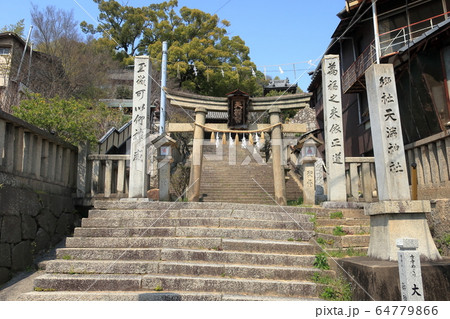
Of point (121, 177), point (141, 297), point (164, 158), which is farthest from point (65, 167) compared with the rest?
point (141, 297)

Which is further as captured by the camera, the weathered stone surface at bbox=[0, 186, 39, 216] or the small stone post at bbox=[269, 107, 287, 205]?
the small stone post at bbox=[269, 107, 287, 205]

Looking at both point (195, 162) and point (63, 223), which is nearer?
point (63, 223)

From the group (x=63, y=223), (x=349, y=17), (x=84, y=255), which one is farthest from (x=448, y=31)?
(x=63, y=223)

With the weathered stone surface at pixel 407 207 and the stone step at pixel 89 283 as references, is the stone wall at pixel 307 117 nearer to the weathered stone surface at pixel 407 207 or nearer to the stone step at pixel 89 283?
the weathered stone surface at pixel 407 207

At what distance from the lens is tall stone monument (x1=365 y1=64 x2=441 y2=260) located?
5094 millimetres

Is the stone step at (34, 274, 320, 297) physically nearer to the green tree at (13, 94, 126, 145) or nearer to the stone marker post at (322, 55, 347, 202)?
the stone marker post at (322, 55, 347, 202)

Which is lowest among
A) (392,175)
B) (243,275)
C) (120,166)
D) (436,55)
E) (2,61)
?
(243,275)

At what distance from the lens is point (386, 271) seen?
4277mm

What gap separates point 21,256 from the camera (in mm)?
6289

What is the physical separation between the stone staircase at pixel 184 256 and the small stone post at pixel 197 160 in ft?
12.0

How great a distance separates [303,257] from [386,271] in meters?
1.76

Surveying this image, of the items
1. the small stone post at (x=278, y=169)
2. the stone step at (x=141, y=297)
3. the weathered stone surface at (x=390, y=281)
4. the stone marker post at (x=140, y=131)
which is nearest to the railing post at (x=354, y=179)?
the small stone post at (x=278, y=169)

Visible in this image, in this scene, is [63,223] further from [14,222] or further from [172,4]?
[172,4]

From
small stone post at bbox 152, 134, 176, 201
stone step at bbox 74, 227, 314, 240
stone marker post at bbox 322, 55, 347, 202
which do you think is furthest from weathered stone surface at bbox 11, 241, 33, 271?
stone marker post at bbox 322, 55, 347, 202
